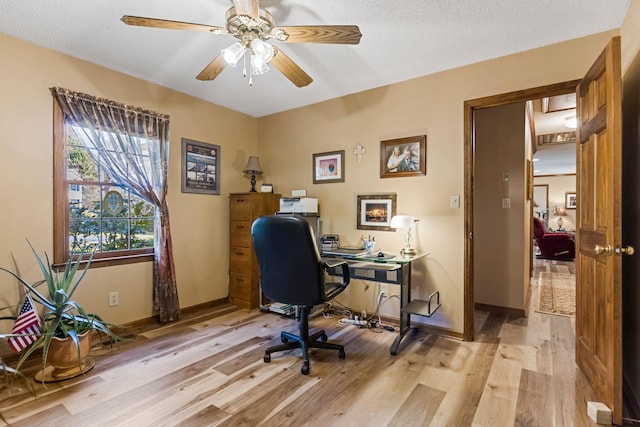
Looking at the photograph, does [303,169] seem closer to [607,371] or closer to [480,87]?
[480,87]

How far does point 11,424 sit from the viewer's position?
63.4 inches

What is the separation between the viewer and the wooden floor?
1.67m

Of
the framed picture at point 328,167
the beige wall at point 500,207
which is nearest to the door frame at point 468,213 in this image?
the beige wall at point 500,207

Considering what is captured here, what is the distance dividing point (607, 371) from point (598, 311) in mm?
329

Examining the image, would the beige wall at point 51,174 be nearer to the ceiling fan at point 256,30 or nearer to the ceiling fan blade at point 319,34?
the ceiling fan at point 256,30

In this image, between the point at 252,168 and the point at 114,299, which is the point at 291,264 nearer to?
the point at 114,299

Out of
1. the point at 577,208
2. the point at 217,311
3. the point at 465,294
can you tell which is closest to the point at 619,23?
the point at 577,208

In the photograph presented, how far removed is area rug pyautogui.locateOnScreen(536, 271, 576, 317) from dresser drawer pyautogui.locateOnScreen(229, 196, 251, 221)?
345cm

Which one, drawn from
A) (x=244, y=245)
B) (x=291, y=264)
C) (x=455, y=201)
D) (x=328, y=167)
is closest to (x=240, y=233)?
(x=244, y=245)

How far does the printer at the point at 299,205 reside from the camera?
337 centimetres

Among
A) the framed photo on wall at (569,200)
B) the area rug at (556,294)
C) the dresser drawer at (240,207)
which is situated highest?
the framed photo on wall at (569,200)

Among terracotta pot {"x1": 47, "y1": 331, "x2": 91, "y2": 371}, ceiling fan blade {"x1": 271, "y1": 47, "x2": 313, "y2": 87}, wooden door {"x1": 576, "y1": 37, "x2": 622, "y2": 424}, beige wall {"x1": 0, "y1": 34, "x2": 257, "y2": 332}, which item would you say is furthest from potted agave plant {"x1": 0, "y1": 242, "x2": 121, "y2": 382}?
wooden door {"x1": 576, "y1": 37, "x2": 622, "y2": 424}

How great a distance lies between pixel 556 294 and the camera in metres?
4.11

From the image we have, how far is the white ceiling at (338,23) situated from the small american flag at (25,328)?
75.8 inches
